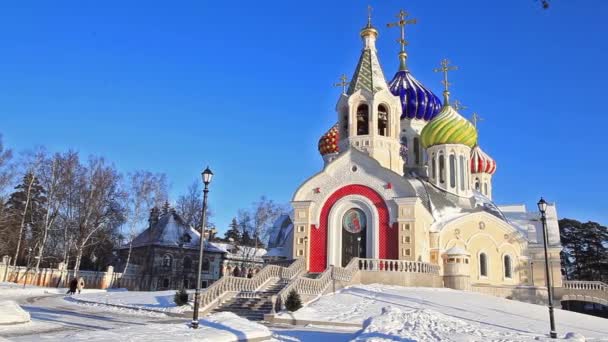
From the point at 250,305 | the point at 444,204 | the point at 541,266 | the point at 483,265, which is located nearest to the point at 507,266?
the point at 483,265

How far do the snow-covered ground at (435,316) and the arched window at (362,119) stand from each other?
34.5ft

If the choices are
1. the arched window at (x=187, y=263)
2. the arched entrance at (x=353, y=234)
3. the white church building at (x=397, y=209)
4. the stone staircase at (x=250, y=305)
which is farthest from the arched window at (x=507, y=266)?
the arched window at (x=187, y=263)

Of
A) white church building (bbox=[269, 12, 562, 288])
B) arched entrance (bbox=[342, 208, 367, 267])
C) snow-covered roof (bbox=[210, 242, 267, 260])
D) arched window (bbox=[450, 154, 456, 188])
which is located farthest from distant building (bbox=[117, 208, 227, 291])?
arched window (bbox=[450, 154, 456, 188])

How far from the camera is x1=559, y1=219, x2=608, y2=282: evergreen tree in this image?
2301 inches

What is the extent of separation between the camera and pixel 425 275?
24.8 meters

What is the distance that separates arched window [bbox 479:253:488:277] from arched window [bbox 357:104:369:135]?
379 inches

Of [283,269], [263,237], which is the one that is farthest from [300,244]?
[263,237]

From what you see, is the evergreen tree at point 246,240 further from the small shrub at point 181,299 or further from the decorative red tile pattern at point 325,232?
the small shrub at point 181,299

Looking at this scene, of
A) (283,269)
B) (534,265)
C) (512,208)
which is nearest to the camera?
(283,269)

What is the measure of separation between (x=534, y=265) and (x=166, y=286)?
1094 inches

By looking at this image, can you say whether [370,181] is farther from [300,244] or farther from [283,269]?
[283,269]

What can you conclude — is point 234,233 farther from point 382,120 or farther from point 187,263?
point 382,120

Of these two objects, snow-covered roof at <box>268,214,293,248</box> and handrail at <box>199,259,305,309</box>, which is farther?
snow-covered roof at <box>268,214,293,248</box>

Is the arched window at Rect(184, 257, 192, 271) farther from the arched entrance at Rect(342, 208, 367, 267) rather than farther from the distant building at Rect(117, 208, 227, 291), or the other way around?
the arched entrance at Rect(342, 208, 367, 267)
